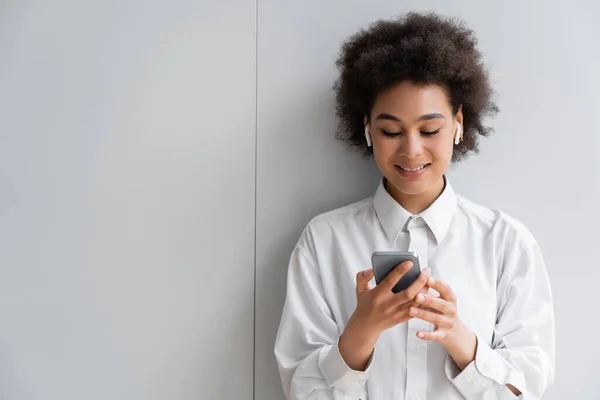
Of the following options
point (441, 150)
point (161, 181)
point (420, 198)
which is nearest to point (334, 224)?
point (420, 198)

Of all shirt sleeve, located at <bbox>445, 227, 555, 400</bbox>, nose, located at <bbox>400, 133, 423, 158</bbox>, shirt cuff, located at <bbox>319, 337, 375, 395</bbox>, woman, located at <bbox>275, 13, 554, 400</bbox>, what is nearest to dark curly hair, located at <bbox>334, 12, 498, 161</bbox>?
woman, located at <bbox>275, 13, 554, 400</bbox>

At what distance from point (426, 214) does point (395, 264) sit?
31cm

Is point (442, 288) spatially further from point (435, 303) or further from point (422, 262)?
point (422, 262)

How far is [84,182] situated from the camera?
1.75 meters

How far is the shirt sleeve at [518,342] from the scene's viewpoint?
1.43 meters

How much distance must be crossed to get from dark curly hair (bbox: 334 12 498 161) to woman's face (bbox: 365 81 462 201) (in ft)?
0.09

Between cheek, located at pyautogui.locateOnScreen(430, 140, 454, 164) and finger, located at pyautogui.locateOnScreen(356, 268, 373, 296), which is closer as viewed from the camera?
finger, located at pyautogui.locateOnScreen(356, 268, 373, 296)

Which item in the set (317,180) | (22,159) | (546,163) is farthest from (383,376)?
(22,159)

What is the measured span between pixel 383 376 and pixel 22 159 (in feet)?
3.26

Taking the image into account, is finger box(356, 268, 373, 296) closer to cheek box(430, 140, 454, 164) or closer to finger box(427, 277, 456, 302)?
finger box(427, 277, 456, 302)

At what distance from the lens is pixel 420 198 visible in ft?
5.27

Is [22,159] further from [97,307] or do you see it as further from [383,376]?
[383,376]

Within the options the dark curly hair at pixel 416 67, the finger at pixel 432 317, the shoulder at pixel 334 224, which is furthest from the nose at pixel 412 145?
the finger at pixel 432 317

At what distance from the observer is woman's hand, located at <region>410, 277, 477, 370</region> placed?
4.33 ft
